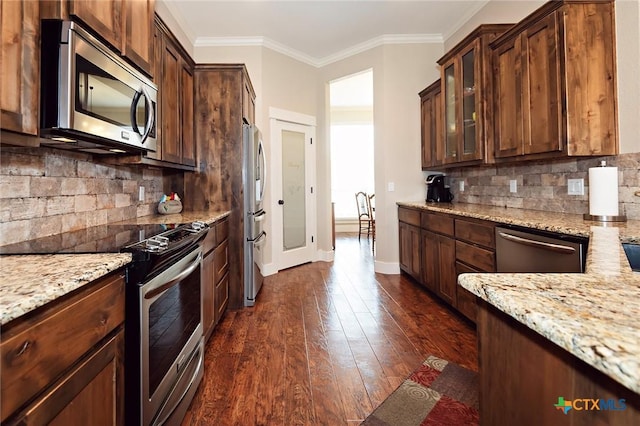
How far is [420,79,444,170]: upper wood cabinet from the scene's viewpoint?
139 inches

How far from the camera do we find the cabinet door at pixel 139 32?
1.52 m

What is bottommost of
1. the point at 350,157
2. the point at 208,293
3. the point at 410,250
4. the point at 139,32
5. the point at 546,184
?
the point at 208,293

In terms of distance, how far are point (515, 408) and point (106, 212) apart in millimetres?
2307

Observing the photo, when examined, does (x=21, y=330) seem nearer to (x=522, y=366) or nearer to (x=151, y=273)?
(x=151, y=273)

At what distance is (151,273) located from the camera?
3.79 ft

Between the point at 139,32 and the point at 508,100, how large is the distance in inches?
99.8

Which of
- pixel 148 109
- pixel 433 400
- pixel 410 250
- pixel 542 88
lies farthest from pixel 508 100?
pixel 148 109

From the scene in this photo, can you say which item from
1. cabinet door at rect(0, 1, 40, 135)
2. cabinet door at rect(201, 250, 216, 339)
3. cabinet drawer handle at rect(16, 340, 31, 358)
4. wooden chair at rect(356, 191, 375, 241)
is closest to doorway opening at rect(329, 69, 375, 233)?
wooden chair at rect(356, 191, 375, 241)

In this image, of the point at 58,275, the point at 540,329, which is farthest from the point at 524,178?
the point at 58,275

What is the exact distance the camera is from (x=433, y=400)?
1637 mm

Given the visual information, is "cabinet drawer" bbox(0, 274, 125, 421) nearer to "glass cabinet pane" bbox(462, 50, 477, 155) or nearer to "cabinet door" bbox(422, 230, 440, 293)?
"cabinet door" bbox(422, 230, 440, 293)

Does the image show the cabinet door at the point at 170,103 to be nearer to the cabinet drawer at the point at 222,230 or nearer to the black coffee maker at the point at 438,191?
the cabinet drawer at the point at 222,230

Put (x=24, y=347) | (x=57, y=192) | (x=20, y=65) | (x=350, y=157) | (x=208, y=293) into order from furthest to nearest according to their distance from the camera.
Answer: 1. (x=350, y=157)
2. (x=208, y=293)
3. (x=57, y=192)
4. (x=20, y=65)
5. (x=24, y=347)

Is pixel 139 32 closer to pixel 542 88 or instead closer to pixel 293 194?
pixel 542 88
